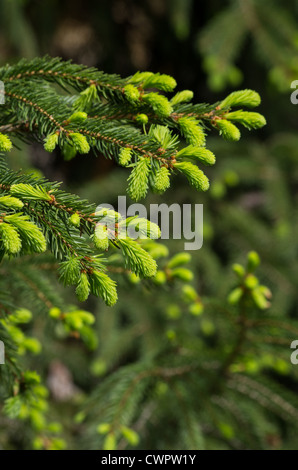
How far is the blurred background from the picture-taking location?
2100 mm

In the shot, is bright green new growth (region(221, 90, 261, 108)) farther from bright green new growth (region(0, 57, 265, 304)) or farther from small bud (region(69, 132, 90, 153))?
small bud (region(69, 132, 90, 153))

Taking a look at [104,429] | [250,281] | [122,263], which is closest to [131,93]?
[122,263]

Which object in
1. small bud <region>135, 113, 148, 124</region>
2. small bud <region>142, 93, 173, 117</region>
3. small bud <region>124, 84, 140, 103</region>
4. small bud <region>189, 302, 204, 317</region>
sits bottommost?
small bud <region>189, 302, 204, 317</region>

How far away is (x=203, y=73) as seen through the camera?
2836 millimetres

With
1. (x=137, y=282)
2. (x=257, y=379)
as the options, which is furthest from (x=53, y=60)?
(x=257, y=379)

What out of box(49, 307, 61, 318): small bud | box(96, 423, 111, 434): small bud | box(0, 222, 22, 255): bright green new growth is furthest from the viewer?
box(96, 423, 111, 434): small bud

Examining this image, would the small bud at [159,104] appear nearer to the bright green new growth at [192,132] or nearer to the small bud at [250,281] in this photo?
the bright green new growth at [192,132]

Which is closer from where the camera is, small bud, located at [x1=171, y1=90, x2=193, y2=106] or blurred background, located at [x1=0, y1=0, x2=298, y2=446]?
small bud, located at [x1=171, y1=90, x2=193, y2=106]

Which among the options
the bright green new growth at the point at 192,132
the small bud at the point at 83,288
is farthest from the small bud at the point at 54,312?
the bright green new growth at the point at 192,132

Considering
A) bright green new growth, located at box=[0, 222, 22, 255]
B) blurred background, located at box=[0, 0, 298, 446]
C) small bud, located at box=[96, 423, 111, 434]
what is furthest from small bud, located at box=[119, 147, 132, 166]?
blurred background, located at box=[0, 0, 298, 446]

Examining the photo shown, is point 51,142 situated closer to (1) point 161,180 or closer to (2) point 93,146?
(2) point 93,146

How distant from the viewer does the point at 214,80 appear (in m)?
2.12

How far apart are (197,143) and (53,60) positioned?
1.09 ft

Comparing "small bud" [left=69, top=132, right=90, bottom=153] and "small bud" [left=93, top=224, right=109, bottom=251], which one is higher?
"small bud" [left=69, top=132, right=90, bottom=153]
